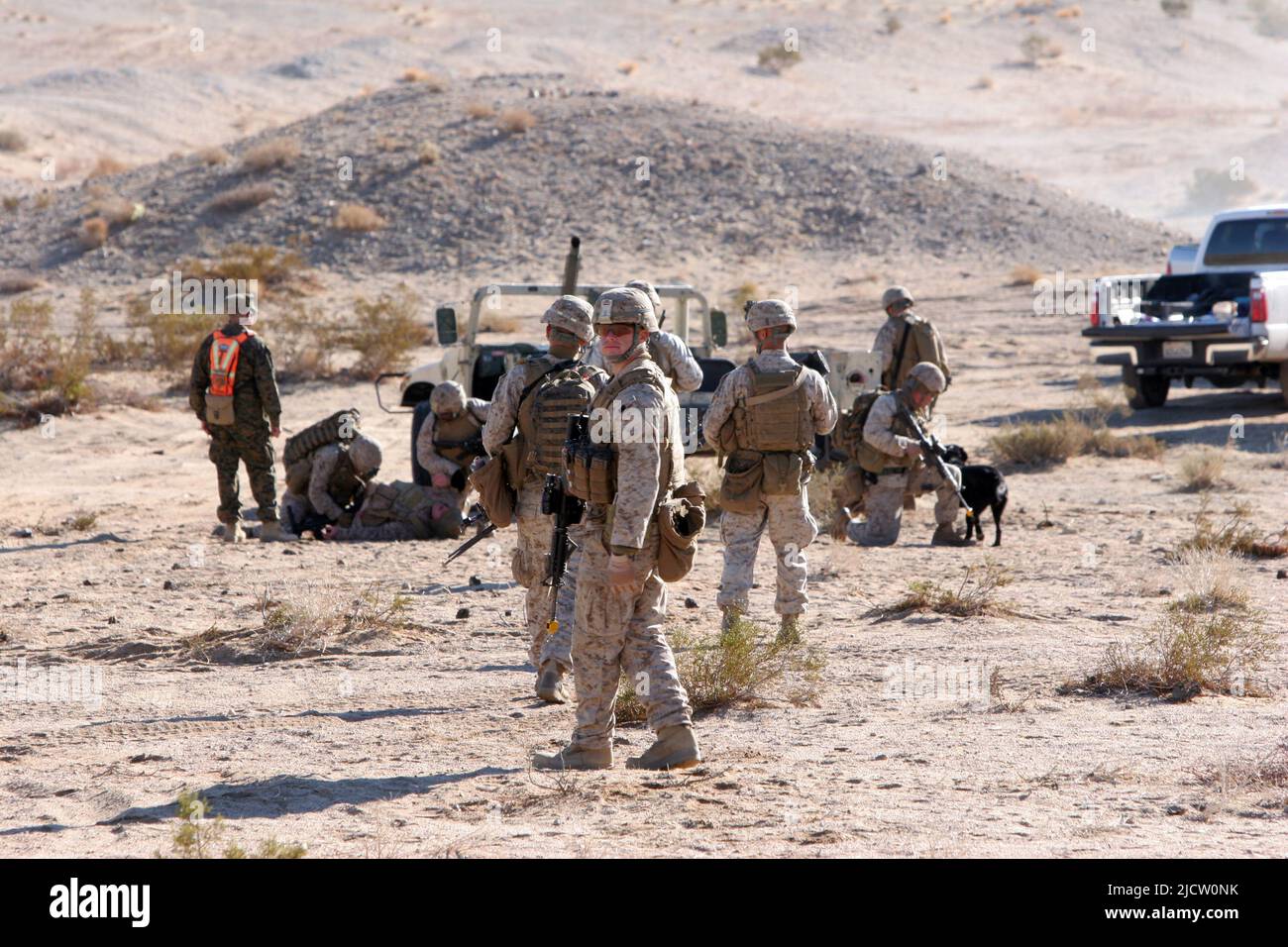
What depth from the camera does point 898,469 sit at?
9.84 meters

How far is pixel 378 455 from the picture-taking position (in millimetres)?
10156

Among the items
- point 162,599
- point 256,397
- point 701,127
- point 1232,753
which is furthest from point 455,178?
point 1232,753

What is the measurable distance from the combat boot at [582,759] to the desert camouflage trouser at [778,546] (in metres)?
1.86

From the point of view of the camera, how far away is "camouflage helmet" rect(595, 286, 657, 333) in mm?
5043

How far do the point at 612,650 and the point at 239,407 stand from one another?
555cm

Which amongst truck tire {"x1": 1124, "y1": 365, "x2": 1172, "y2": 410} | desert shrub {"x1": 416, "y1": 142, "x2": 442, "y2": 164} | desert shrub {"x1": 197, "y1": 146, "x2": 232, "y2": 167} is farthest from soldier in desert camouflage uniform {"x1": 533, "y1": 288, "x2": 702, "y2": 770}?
desert shrub {"x1": 197, "y1": 146, "x2": 232, "y2": 167}

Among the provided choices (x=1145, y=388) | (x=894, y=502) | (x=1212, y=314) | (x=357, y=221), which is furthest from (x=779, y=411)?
(x=357, y=221)

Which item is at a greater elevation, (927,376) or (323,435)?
(927,376)

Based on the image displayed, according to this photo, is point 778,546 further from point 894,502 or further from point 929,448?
point 894,502

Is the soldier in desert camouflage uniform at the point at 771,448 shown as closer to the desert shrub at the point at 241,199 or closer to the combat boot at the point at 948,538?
the combat boot at the point at 948,538

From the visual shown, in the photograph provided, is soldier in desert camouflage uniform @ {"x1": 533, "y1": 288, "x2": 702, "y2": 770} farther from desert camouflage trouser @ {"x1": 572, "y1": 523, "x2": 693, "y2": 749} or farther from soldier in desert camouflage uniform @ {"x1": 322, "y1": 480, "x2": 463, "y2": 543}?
soldier in desert camouflage uniform @ {"x1": 322, "y1": 480, "x2": 463, "y2": 543}

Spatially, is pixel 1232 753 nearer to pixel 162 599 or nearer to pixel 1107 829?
pixel 1107 829

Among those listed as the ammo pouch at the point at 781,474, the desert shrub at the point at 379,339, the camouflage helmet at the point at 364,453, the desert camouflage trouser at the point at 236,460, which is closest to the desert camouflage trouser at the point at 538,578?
the ammo pouch at the point at 781,474
